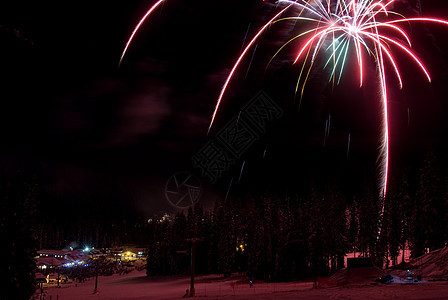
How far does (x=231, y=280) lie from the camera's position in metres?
57.1

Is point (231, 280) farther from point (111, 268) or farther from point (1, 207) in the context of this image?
point (111, 268)

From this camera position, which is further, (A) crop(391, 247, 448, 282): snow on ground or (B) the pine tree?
(B) the pine tree

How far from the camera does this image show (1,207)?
3275cm

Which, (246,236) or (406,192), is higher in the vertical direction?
(406,192)

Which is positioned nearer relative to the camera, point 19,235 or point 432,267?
point 432,267

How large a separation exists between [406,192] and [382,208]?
4.31 meters

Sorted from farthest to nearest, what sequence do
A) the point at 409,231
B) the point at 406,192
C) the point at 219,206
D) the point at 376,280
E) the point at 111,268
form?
the point at 111,268 < the point at 219,206 < the point at 406,192 < the point at 409,231 < the point at 376,280

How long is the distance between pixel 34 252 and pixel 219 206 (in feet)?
160

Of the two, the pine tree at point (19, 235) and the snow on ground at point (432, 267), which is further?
the pine tree at point (19, 235)

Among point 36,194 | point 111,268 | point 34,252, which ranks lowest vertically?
point 111,268

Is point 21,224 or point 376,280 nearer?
point 376,280

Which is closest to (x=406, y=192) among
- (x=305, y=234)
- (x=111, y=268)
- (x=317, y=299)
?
(x=305, y=234)

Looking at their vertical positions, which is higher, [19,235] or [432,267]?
[19,235]

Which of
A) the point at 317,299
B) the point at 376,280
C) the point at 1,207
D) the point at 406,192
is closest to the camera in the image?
the point at 317,299
